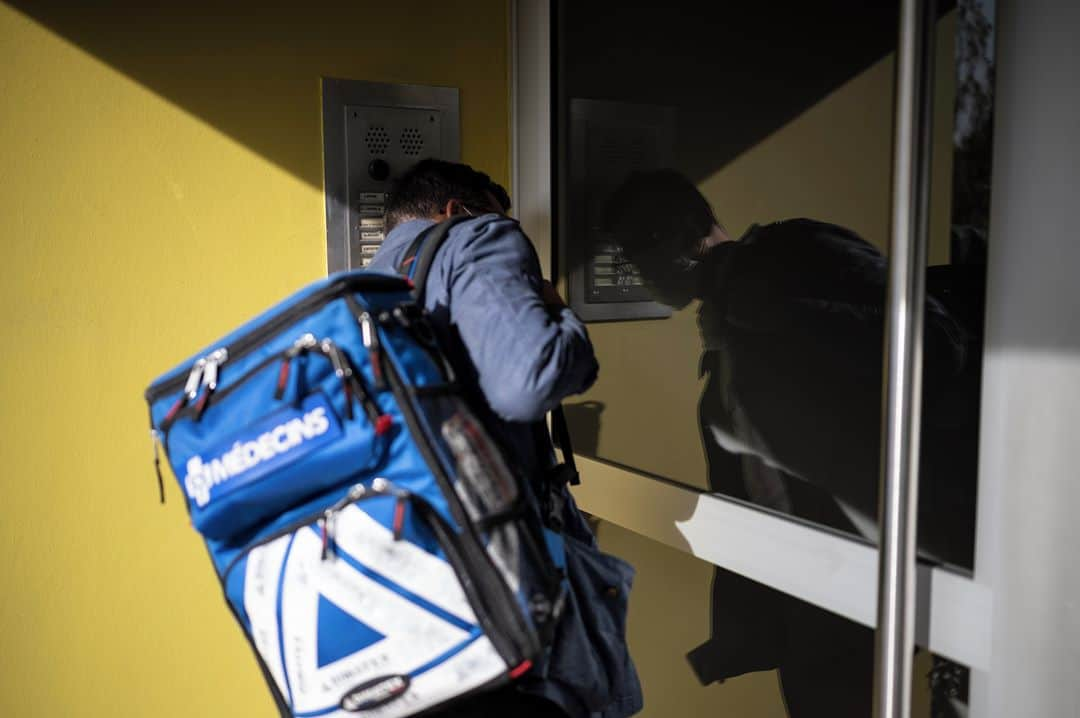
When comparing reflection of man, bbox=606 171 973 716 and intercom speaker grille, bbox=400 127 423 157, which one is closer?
reflection of man, bbox=606 171 973 716

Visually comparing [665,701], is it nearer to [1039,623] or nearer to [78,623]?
[1039,623]

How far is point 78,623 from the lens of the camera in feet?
6.69

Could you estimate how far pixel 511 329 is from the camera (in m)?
1.35

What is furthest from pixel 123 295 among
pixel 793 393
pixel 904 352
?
pixel 904 352

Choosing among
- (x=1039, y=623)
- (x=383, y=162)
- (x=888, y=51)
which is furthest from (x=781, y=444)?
(x=383, y=162)

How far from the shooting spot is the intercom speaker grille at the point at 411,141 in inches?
93.0

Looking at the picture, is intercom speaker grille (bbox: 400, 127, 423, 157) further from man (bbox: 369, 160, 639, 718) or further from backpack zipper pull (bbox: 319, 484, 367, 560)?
backpack zipper pull (bbox: 319, 484, 367, 560)

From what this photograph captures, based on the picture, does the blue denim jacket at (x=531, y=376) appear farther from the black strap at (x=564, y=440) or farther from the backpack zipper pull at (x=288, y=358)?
the backpack zipper pull at (x=288, y=358)

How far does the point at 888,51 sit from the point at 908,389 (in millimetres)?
590

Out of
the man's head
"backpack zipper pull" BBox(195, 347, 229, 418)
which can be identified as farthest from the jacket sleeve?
the man's head

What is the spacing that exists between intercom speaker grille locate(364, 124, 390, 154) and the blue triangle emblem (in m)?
1.43

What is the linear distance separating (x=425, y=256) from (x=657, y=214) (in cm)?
84

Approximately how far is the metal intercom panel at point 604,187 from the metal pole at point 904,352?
2.40 feet

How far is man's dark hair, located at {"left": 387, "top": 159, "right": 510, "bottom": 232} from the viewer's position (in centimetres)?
168
